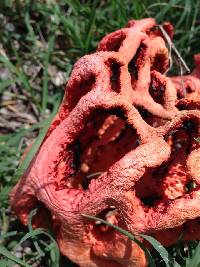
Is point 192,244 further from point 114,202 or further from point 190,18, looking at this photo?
point 190,18

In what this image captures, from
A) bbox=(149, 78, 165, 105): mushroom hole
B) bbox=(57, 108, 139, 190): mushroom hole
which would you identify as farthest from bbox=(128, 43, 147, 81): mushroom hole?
bbox=(57, 108, 139, 190): mushroom hole

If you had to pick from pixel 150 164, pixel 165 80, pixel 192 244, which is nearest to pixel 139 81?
pixel 165 80

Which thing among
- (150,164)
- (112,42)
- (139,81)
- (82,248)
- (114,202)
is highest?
(112,42)

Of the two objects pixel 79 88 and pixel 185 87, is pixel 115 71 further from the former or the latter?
pixel 185 87

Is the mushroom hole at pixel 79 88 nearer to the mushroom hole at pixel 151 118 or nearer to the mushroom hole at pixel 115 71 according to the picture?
the mushroom hole at pixel 115 71

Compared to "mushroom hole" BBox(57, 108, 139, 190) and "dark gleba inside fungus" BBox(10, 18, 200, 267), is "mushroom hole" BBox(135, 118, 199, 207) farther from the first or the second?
"mushroom hole" BBox(57, 108, 139, 190)

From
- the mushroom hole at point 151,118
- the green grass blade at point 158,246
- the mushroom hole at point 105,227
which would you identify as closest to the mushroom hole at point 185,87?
the mushroom hole at point 151,118

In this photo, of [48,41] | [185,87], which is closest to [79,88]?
[185,87]
